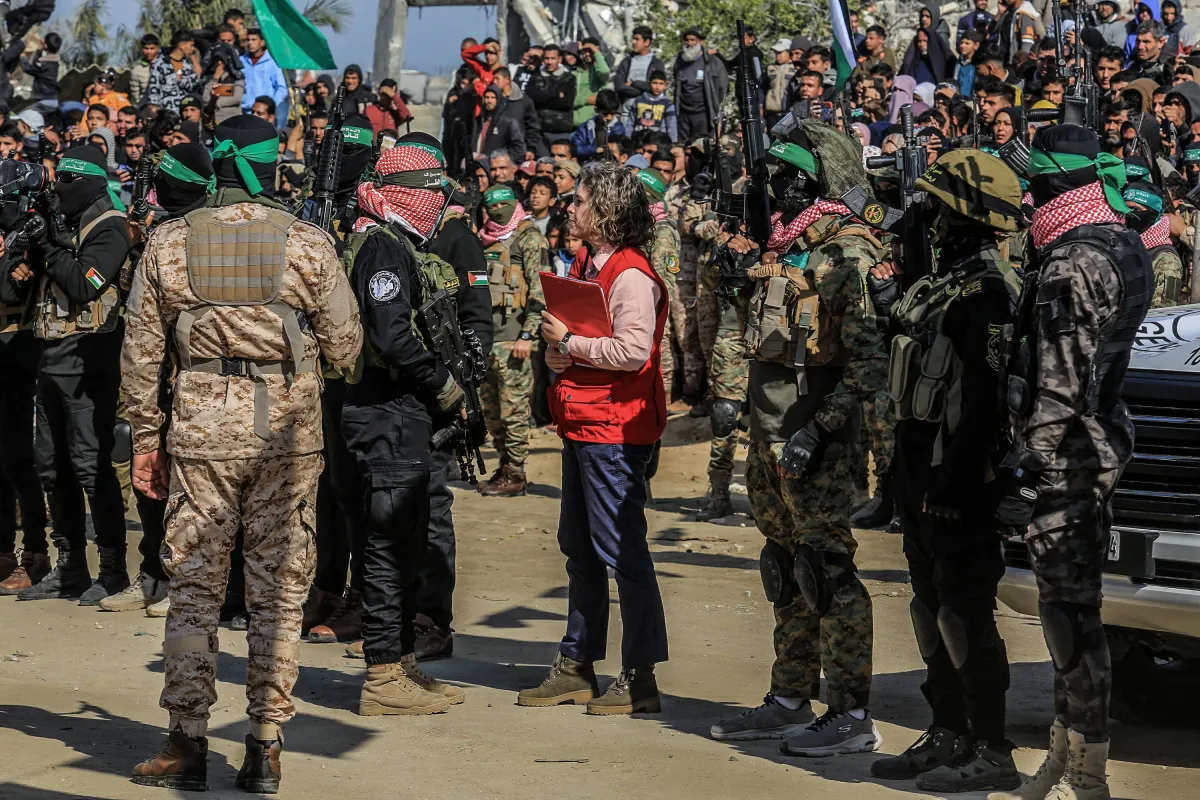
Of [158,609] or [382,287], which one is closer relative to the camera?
[382,287]

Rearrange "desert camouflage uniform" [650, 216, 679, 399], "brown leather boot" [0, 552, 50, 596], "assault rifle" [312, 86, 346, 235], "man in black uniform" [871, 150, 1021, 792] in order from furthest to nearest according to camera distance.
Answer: "desert camouflage uniform" [650, 216, 679, 399]
"brown leather boot" [0, 552, 50, 596]
"assault rifle" [312, 86, 346, 235]
"man in black uniform" [871, 150, 1021, 792]

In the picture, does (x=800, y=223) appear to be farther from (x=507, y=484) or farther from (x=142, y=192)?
(x=507, y=484)

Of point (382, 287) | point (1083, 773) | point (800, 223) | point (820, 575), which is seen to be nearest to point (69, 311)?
point (382, 287)

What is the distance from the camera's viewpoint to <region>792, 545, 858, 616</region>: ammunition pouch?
19.6 feet

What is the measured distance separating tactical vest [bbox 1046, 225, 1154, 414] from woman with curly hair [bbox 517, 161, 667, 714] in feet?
6.26

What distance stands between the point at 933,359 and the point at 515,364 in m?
7.84

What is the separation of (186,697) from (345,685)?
176cm

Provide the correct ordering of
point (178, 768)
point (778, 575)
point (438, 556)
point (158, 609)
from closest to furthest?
1. point (178, 768)
2. point (778, 575)
3. point (438, 556)
4. point (158, 609)

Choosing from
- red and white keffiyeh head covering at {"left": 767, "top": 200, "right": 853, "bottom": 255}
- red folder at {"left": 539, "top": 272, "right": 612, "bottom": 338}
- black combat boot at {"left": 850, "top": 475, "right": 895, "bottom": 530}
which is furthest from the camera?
black combat boot at {"left": 850, "top": 475, "right": 895, "bottom": 530}

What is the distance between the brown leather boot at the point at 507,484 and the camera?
42.6ft

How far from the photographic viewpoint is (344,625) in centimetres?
816

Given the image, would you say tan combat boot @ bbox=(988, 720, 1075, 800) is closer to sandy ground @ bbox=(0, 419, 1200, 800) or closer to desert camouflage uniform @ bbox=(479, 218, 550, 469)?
sandy ground @ bbox=(0, 419, 1200, 800)

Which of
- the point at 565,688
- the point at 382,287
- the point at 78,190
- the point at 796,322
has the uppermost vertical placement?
the point at 78,190

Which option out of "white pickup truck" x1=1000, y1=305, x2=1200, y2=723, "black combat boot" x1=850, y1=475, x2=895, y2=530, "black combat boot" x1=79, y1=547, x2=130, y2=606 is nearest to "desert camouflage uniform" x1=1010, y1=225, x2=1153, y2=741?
"white pickup truck" x1=1000, y1=305, x2=1200, y2=723
